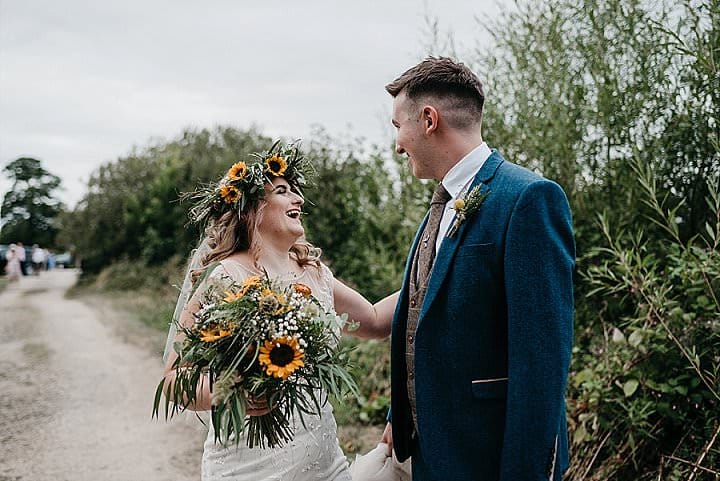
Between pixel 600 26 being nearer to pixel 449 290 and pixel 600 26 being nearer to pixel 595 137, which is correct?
pixel 595 137

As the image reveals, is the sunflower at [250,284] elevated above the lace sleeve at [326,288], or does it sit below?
above

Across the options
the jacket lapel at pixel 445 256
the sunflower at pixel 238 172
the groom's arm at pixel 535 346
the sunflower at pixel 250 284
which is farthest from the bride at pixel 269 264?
the groom's arm at pixel 535 346

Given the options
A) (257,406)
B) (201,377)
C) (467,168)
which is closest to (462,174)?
(467,168)

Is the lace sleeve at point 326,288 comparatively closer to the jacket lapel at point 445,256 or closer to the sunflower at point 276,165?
the sunflower at point 276,165

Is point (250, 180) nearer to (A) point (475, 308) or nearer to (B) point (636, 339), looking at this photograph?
(A) point (475, 308)

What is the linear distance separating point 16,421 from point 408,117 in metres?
6.76

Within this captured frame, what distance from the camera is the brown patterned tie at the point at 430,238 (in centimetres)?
263

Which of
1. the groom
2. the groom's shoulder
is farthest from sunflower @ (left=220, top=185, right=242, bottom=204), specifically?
the groom's shoulder

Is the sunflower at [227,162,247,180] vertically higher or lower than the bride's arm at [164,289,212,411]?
higher

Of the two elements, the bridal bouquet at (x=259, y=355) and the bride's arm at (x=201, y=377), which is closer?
the bridal bouquet at (x=259, y=355)

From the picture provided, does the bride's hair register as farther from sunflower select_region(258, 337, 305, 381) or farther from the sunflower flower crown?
sunflower select_region(258, 337, 305, 381)

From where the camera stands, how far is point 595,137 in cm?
485

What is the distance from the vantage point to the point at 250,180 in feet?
10.3

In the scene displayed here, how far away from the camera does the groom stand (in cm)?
223
